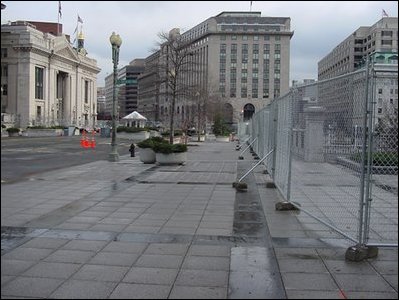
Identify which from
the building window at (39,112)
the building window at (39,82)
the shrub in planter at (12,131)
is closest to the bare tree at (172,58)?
the shrub in planter at (12,131)

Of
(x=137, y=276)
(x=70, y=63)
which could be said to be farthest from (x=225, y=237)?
(x=70, y=63)

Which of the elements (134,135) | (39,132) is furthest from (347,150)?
(39,132)

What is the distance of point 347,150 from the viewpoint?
23.1 feet

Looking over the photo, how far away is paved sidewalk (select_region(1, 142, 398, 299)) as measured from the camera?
4887 mm

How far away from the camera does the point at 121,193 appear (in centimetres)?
1169

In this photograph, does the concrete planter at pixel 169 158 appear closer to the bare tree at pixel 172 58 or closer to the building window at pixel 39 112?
the bare tree at pixel 172 58

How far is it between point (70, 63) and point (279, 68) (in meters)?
72.0

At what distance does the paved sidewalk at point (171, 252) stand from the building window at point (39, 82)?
306 ft

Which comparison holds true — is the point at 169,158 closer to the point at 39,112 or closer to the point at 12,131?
the point at 12,131

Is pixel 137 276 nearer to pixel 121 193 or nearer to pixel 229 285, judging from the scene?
pixel 229 285

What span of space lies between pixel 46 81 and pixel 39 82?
7.59 ft

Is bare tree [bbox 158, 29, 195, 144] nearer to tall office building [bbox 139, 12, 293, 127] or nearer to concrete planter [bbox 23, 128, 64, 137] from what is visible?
concrete planter [bbox 23, 128, 64, 137]

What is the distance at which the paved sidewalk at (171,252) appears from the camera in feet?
16.0

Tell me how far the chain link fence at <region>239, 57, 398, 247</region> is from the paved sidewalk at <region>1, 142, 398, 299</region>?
623mm
